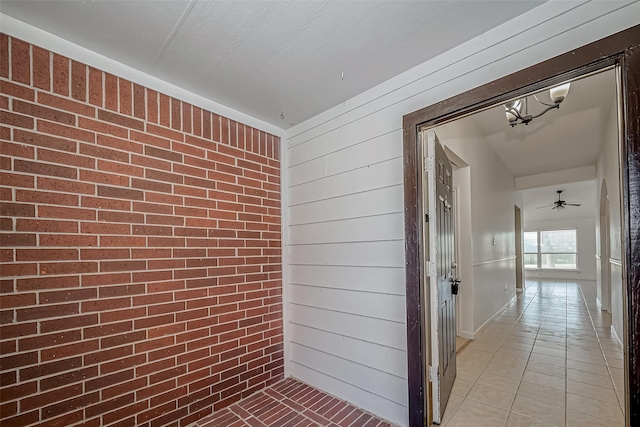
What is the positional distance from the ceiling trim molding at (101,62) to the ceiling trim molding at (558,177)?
21.9 feet

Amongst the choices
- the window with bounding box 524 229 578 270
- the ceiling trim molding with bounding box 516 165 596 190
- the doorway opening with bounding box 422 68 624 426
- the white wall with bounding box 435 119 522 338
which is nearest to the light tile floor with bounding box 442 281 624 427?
the doorway opening with bounding box 422 68 624 426

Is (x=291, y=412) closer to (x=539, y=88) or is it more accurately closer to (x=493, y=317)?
(x=539, y=88)

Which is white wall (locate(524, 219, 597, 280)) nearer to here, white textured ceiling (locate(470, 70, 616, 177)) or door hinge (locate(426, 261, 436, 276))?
white textured ceiling (locate(470, 70, 616, 177))

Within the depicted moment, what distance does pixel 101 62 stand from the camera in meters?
1.74

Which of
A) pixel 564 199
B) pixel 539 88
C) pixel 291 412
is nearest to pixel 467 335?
pixel 291 412

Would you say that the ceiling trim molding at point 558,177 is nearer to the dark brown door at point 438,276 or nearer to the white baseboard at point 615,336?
the white baseboard at point 615,336

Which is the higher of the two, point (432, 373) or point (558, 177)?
point (558, 177)

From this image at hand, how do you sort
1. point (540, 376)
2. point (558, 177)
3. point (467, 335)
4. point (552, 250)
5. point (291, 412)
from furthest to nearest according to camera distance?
point (552, 250)
point (558, 177)
point (467, 335)
point (540, 376)
point (291, 412)

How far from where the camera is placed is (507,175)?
5.75m

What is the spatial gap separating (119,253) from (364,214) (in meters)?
1.67

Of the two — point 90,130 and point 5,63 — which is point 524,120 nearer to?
point 90,130

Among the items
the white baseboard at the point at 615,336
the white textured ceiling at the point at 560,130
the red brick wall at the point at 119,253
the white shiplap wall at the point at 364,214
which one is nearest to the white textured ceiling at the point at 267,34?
the white shiplap wall at the point at 364,214

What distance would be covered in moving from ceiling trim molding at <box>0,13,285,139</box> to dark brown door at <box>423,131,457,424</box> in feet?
5.45

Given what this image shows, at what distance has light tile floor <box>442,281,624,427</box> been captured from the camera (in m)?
2.05
